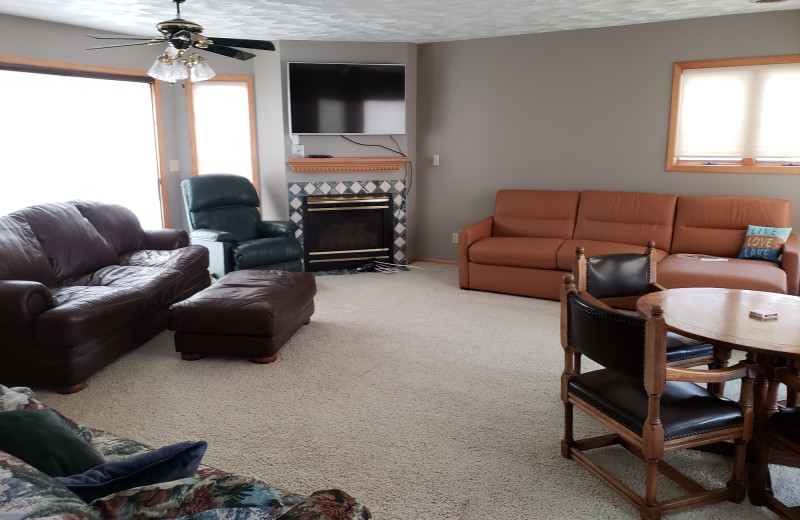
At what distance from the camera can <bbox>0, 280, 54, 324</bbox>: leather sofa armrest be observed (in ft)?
10.8

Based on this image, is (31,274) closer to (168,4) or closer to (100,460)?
(168,4)

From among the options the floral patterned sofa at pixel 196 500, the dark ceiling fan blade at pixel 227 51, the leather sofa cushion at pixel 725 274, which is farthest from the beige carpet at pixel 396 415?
the dark ceiling fan blade at pixel 227 51

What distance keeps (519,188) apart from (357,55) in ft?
7.32

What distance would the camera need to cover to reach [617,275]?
10.3 feet

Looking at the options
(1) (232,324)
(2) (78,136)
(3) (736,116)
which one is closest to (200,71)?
(1) (232,324)

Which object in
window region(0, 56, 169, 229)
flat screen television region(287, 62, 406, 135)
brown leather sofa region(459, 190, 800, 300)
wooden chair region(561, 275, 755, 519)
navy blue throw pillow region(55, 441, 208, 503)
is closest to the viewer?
navy blue throw pillow region(55, 441, 208, 503)

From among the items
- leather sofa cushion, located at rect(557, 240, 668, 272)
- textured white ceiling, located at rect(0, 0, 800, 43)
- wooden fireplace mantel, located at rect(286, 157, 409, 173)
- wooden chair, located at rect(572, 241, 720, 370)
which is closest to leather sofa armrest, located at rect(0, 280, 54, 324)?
textured white ceiling, located at rect(0, 0, 800, 43)

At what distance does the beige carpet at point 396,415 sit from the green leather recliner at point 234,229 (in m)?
1.15

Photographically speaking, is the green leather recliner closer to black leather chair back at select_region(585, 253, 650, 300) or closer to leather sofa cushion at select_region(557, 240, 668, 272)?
leather sofa cushion at select_region(557, 240, 668, 272)

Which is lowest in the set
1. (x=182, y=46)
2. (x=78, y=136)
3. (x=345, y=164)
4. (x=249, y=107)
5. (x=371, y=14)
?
(x=345, y=164)

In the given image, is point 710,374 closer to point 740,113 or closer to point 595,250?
point 595,250

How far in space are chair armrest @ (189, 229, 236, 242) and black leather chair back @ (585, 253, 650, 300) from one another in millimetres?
3499

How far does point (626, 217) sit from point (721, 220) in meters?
0.78

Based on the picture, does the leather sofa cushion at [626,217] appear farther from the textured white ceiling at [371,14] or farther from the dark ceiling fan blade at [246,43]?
the dark ceiling fan blade at [246,43]
